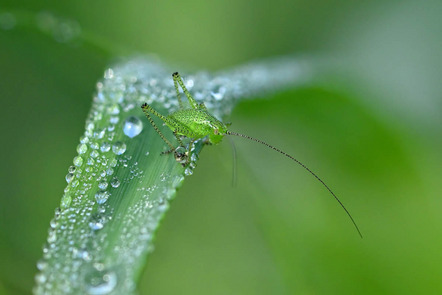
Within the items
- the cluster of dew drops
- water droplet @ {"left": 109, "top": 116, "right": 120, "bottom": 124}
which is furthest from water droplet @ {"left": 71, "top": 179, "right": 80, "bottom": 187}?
water droplet @ {"left": 109, "top": 116, "right": 120, "bottom": 124}

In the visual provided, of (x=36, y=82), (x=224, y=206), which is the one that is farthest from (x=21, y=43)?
(x=224, y=206)

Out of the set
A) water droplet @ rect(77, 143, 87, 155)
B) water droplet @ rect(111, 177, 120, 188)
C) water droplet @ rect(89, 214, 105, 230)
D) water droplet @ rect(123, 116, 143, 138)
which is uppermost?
water droplet @ rect(123, 116, 143, 138)

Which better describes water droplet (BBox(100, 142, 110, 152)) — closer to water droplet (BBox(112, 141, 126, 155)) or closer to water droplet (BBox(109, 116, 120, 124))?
water droplet (BBox(112, 141, 126, 155))

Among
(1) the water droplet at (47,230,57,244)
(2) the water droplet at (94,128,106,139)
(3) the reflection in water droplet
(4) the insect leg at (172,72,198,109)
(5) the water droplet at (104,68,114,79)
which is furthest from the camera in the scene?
(4) the insect leg at (172,72,198,109)

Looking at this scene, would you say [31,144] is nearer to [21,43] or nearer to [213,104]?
[21,43]

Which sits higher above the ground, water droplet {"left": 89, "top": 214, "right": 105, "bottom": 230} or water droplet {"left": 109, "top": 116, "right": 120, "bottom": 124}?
water droplet {"left": 109, "top": 116, "right": 120, "bottom": 124}

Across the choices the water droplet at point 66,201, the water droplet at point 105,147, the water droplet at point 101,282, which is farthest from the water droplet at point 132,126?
the water droplet at point 101,282

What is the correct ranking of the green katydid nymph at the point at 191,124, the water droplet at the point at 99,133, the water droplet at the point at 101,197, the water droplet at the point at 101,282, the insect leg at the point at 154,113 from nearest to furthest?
1. the water droplet at the point at 101,282
2. the water droplet at the point at 101,197
3. the water droplet at the point at 99,133
4. the insect leg at the point at 154,113
5. the green katydid nymph at the point at 191,124

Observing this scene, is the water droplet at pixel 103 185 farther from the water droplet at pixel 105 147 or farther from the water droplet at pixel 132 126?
the water droplet at pixel 132 126
